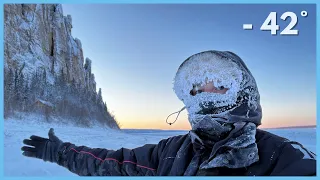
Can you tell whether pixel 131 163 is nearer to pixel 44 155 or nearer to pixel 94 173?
pixel 94 173

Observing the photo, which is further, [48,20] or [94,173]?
[48,20]

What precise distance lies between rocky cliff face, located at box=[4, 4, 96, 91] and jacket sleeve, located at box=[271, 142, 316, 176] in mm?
14029

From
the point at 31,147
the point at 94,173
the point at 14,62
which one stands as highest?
the point at 14,62

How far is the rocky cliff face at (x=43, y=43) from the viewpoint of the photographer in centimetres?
1480

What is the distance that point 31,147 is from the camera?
214cm

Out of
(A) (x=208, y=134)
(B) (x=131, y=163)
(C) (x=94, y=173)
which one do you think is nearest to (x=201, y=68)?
(A) (x=208, y=134)

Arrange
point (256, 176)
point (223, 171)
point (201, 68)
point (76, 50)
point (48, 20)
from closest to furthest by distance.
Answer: point (256, 176) < point (223, 171) < point (201, 68) < point (48, 20) < point (76, 50)

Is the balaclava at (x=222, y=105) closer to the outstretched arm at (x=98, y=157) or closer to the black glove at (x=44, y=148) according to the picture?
the outstretched arm at (x=98, y=157)

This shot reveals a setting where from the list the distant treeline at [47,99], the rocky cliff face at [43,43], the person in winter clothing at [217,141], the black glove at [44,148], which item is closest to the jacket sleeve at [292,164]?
the person in winter clothing at [217,141]

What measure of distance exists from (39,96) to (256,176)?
14.6 metres

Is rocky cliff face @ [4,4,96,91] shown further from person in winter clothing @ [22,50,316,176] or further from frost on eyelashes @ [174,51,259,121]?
frost on eyelashes @ [174,51,259,121]

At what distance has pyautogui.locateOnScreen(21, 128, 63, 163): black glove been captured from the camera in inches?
81.8

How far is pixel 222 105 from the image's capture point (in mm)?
1642

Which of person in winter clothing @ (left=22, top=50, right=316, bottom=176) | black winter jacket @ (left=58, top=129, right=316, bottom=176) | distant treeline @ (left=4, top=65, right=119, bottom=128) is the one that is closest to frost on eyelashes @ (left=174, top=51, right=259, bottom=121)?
person in winter clothing @ (left=22, top=50, right=316, bottom=176)
